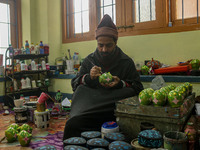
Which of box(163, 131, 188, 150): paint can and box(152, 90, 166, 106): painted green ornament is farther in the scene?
box(152, 90, 166, 106): painted green ornament

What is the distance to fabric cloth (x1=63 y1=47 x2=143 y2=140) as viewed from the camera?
1.87 meters

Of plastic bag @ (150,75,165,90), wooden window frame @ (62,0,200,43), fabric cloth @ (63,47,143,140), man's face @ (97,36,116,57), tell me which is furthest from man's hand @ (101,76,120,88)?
wooden window frame @ (62,0,200,43)

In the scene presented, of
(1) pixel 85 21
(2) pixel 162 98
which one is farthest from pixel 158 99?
(1) pixel 85 21

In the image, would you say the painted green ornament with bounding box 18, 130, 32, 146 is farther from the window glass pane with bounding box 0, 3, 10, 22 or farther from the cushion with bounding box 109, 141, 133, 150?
the window glass pane with bounding box 0, 3, 10, 22

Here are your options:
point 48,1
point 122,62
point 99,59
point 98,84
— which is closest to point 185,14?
point 122,62

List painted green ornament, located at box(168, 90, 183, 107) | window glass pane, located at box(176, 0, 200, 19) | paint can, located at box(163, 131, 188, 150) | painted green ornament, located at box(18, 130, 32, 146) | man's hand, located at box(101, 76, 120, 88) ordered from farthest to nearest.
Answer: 1. window glass pane, located at box(176, 0, 200, 19)
2. man's hand, located at box(101, 76, 120, 88)
3. painted green ornament, located at box(18, 130, 32, 146)
4. painted green ornament, located at box(168, 90, 183, 107)
5. paint can, located at box(163, 131, 188, 150)

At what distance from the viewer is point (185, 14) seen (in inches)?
121

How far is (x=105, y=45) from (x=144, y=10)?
4.97ft

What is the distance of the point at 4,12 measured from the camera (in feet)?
14.5

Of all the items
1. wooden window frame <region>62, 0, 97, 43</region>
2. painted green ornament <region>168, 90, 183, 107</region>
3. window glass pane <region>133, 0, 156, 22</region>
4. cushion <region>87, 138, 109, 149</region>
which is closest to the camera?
cushion <region>87, 138, 109, 149</region>

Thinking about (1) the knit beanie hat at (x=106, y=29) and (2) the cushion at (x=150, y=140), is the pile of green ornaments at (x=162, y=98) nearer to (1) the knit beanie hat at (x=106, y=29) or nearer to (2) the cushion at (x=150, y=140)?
(2) the cushion at (x=150, y=140)

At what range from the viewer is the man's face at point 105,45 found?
90.8 inches

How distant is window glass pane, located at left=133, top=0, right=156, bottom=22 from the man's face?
53.1 inches

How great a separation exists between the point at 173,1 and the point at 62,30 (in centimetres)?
259
